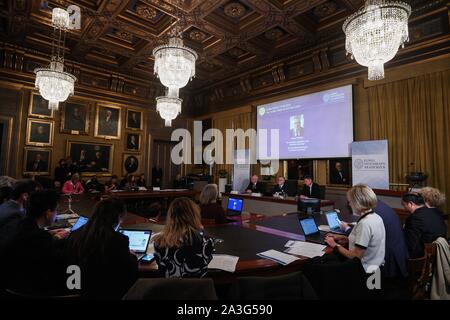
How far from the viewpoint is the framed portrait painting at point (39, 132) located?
7.01m

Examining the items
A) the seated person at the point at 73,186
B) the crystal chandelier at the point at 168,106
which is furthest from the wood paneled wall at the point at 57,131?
the crystal chandelier at the point at 168,106

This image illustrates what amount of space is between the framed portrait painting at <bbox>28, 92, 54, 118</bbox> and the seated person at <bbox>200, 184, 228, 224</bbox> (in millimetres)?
6680

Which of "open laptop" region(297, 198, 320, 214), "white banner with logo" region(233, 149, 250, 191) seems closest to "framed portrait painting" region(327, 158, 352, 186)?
"open laptop" region(297, 198, 320, 214)

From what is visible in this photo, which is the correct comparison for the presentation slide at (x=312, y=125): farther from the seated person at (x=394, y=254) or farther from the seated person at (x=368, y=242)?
the seated person at (x=368, y=242)

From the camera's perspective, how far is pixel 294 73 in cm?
711

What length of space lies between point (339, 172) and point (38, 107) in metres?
9.12

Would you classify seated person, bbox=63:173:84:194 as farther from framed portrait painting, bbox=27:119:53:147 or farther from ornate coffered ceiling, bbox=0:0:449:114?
ornate coffered ceiling, bbox=0:0:449:114

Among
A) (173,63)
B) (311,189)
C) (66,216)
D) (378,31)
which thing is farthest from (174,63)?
(311,189)

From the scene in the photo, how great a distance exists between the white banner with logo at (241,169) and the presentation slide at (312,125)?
2.13 feet

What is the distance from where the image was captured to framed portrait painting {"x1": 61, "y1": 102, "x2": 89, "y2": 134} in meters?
7.61

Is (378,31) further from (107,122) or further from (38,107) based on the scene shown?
(38,107)

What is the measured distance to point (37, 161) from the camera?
7.07 m

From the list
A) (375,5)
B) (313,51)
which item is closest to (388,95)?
(313,51)
